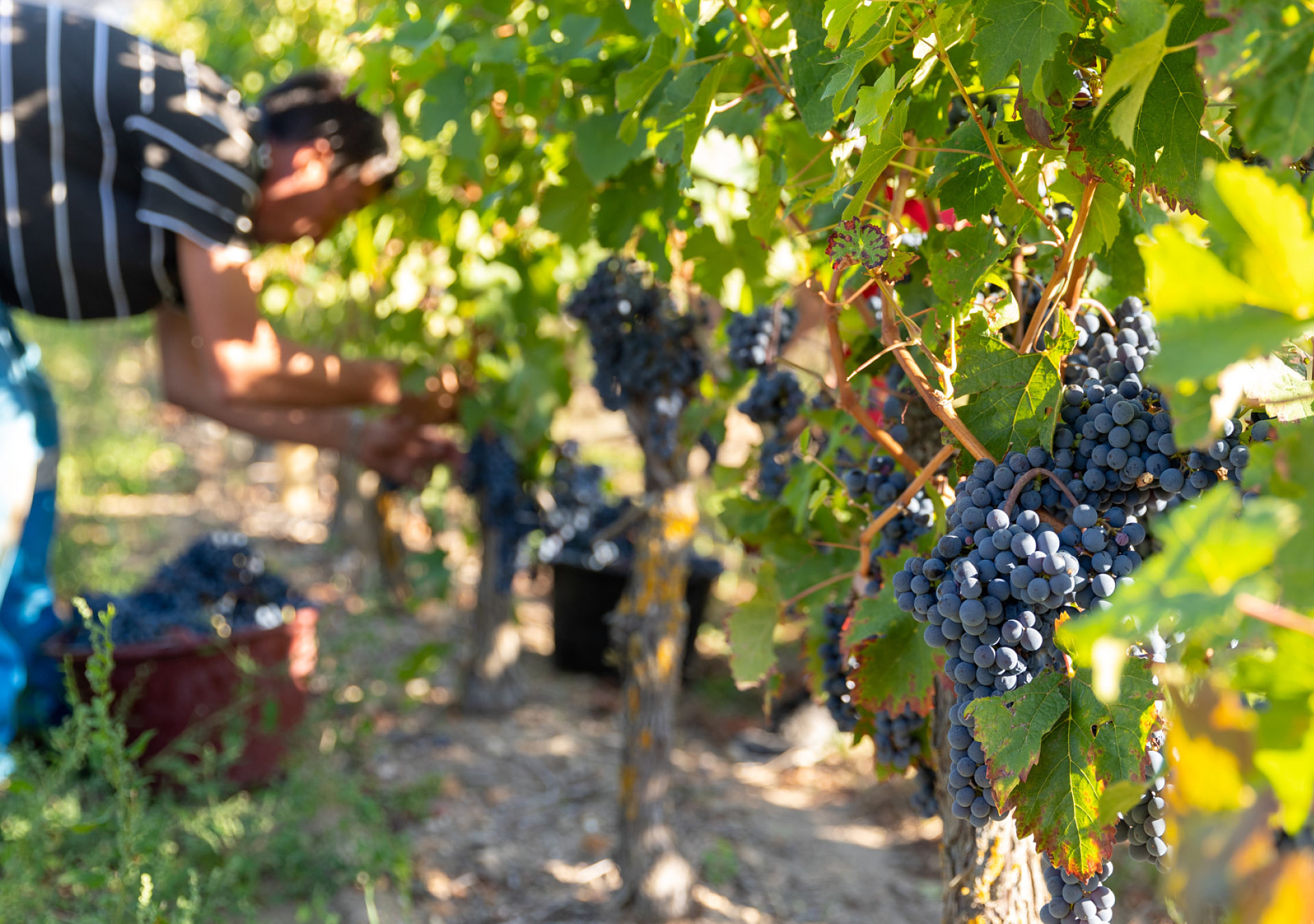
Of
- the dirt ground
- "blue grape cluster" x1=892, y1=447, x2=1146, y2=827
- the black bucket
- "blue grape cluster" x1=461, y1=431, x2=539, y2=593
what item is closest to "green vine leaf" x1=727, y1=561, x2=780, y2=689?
"blue grape cluster" x1=892, y1=447, x2=1146, y2=827

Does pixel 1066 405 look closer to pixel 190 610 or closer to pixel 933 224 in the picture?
pixel 933 224

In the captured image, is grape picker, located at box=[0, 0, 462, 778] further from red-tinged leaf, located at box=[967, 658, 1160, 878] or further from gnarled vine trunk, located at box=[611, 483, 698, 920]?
red-tinged leaf, located at box=[967, 658, 1160, 878]

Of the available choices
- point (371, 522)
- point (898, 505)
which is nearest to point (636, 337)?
point (898, 505)

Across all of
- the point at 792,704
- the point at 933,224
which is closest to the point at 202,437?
the point at 792,704

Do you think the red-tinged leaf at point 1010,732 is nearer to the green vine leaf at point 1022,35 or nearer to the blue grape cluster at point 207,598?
the green vine leaf at point 1022,35

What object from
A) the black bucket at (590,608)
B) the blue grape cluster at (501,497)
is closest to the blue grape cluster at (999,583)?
the blue grape cluster at (501,497)

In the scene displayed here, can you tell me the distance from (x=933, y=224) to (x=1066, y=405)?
0.41m

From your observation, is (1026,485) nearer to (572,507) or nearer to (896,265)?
(896,265)

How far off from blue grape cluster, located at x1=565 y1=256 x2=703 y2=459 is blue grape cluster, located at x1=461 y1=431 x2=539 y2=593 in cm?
109

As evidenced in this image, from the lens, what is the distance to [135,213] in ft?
8.13

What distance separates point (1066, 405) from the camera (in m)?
1.01

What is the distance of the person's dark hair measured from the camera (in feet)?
8.90

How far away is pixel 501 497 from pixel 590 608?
93 centimetres

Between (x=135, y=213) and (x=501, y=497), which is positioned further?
(x=501, y=497)
